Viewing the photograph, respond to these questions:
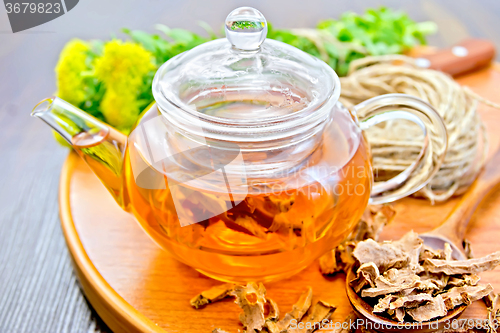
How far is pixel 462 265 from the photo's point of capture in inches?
27.4

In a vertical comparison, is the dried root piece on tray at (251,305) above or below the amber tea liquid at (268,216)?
below

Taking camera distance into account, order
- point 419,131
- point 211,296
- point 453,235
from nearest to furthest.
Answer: point 211,296, point 453,235, point 419,131

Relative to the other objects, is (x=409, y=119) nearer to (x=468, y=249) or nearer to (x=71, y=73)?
(x=468, y=249)

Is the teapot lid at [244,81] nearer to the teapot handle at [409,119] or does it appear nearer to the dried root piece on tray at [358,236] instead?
the teapot handle at [409,119]

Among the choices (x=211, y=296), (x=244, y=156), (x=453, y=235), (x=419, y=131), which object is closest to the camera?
(x=244, y=156)

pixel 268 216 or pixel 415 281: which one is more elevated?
pixel 268 216

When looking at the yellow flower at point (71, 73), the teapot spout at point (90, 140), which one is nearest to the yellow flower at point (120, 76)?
the yellow flower at point (71, 73)

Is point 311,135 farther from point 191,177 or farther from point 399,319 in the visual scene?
point 399,319

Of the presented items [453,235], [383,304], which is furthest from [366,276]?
[453,235]

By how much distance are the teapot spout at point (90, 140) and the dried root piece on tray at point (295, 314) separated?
0.98ft

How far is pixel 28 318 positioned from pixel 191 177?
45 centimetres

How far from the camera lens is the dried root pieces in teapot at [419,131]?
0.95m

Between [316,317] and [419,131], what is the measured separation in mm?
523

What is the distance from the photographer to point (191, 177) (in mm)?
631
